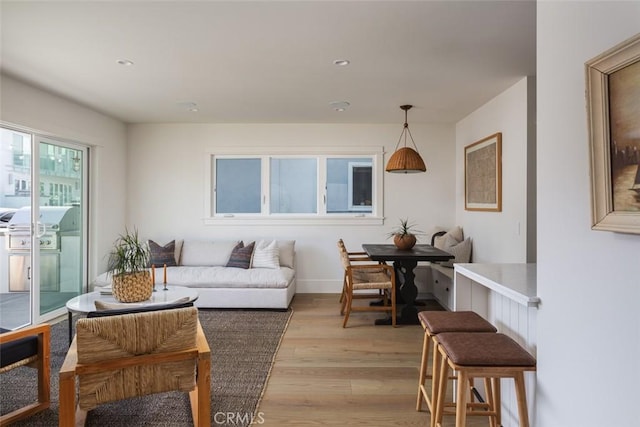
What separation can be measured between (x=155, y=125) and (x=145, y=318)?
14.0 feet

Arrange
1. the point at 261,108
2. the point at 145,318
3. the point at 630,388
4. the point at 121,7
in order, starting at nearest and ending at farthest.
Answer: the point at 630,388 → the point at 145,318 → the point at 121,7 → the point at 261,108

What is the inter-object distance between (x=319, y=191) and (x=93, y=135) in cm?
301

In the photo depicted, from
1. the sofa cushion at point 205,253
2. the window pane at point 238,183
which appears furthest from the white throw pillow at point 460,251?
the sofa cushion at point 205,253

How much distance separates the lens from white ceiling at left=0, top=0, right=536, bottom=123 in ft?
7.18

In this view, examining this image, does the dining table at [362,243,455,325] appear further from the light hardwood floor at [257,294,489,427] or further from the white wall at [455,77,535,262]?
the white wall at [455,77,535,262]

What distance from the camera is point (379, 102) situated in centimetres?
408

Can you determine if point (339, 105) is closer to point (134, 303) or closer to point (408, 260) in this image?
point (408, 260)

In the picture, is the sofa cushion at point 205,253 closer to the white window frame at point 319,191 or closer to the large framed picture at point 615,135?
the white window frame at point 319,191

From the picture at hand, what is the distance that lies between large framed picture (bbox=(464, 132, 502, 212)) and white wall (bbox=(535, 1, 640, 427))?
2.47 metres

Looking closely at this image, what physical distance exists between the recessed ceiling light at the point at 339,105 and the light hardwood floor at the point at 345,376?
2451mm

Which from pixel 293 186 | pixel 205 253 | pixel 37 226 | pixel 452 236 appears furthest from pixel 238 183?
pixel 452 236

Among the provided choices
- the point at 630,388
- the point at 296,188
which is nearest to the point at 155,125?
the point at 296,188

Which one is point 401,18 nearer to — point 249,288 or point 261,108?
point 261,108

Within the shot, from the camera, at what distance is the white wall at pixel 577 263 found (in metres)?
1.10
